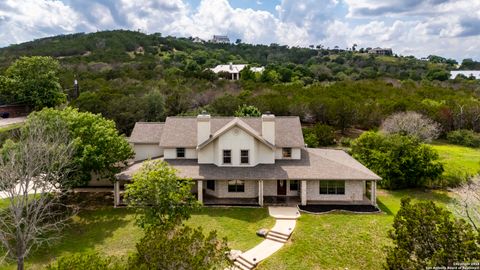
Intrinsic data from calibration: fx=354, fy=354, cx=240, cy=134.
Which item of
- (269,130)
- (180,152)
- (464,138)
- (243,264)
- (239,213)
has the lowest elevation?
(243,264)

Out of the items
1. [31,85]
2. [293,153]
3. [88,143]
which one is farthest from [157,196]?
[31,85]

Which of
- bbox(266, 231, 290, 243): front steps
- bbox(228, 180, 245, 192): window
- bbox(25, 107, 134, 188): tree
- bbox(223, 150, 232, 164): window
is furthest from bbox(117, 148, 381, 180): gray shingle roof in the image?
bbox(266, 231, 290, 243): front steps

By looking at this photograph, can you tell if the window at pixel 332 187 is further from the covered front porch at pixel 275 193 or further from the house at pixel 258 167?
the covered front porch at pixel 275 193

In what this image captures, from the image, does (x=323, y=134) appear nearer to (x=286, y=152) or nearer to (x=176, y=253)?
(x=286, y=152)

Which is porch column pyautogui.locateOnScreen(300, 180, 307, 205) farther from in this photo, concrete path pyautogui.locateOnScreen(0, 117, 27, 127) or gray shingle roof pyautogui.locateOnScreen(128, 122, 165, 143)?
concrete path pyautogui.locateOnScreen(0, 117, 27, 127)

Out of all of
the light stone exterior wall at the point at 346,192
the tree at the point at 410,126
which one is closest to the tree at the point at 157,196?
the light stone exterior wall at the point at 346,192

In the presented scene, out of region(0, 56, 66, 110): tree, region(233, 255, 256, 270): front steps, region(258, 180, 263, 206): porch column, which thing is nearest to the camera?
region(233, 255, 256, 270): front steps
